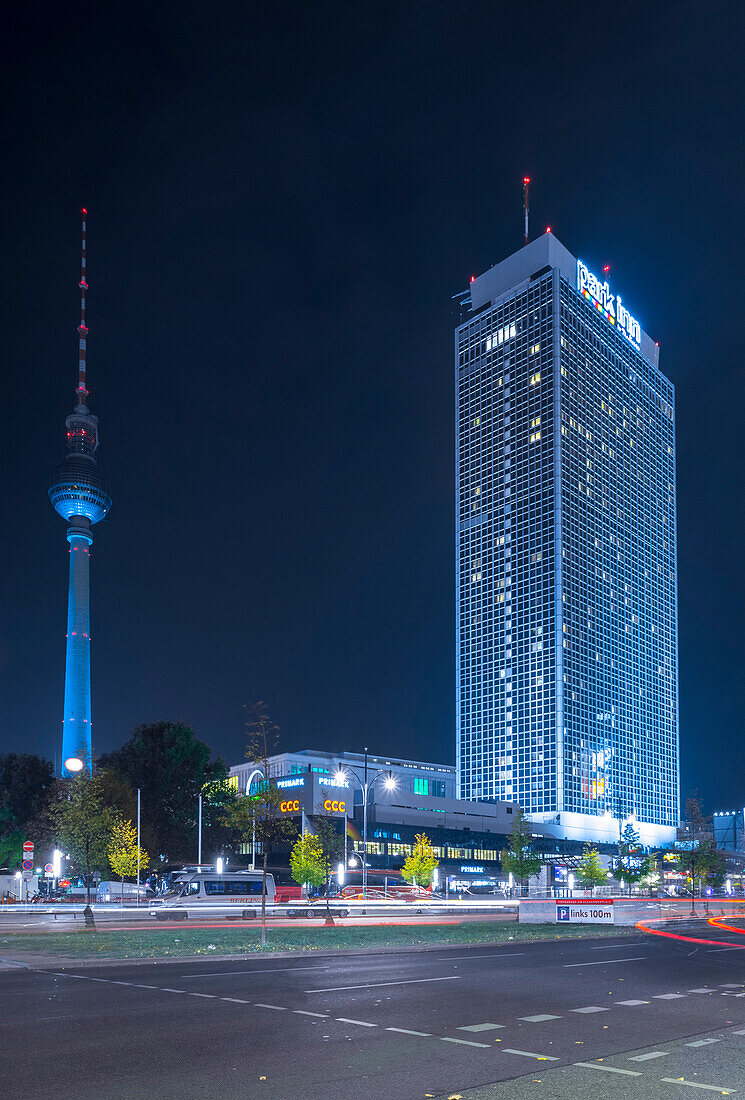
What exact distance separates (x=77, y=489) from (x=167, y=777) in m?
90.6

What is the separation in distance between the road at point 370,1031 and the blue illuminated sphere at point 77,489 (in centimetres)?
15972

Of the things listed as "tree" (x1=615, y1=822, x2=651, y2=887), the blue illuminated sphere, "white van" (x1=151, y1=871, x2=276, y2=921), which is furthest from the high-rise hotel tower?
"white van" (x1=151, y1=871, x2=276, y2=921)

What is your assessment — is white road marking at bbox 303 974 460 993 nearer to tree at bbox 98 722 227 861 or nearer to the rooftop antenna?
tree at bbox 98 722 227 861

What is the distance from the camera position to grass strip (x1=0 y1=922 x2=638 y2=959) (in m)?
29.2

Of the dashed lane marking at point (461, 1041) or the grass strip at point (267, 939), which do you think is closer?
the dashed lane marking at point (461, 1041)

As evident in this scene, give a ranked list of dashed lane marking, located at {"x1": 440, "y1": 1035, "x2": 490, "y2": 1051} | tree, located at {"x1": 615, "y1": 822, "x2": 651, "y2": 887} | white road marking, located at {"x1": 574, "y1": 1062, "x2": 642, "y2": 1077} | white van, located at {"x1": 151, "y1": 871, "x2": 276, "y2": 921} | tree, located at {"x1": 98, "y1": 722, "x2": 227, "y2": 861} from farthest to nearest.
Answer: tree, located at {"x1": 615, "y1": 822, "x2": 651, "y2": 887} < tree, located at {"x1": 98, "y1": 722, "x2": 227, "y2": 861} < white van, located at {"x1": 151, "y1": 871, "x2": 276, "y2": 921} < dashed lane marking, located at {"x1": 440, "y1": 1035, "x2": 490, "y2": 1051} < white road marking, located at {"x1": 574, "y1": 1062, "x2": 642, "y2": 1077}

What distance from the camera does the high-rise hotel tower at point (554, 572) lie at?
17112 centimetres

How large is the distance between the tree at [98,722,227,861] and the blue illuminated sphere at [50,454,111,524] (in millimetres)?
83884

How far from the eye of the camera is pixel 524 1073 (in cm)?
1207

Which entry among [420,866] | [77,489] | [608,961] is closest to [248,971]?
[608,961]

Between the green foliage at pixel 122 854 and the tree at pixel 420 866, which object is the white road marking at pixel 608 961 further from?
the tree at pixel 420 866

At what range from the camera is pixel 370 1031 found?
1514 cm

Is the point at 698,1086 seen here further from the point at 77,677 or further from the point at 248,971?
the point at 77,677

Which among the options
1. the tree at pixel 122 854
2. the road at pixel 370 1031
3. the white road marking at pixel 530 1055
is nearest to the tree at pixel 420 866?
the tree at pixel 122 854
